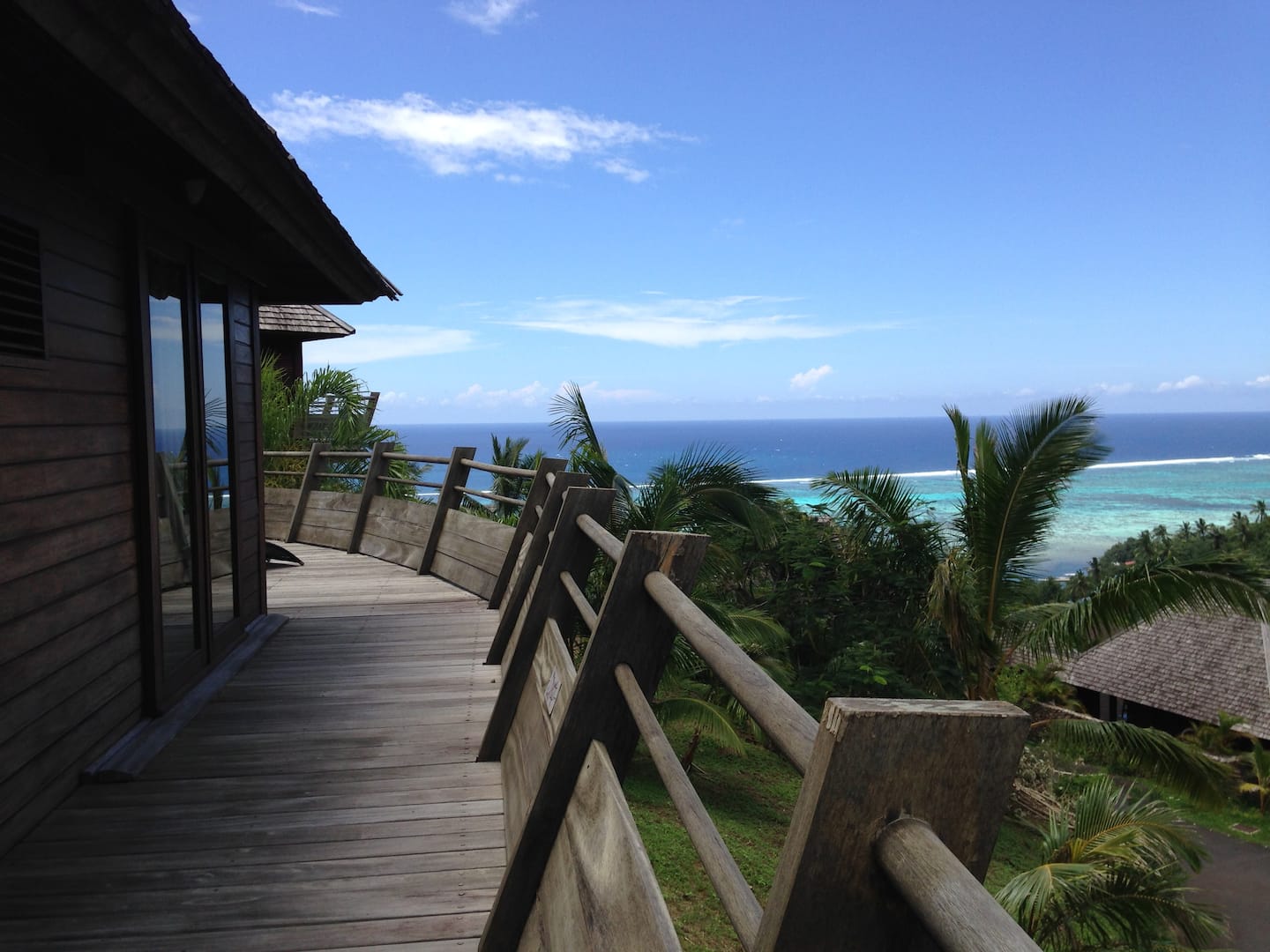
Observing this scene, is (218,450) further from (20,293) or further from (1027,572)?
(1027,572)

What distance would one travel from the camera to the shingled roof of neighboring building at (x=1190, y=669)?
25.8 m

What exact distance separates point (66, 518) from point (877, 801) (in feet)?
11.2

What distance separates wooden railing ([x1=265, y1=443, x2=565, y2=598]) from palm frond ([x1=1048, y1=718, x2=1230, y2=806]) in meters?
6.82

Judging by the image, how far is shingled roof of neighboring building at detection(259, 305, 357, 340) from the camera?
17.2m

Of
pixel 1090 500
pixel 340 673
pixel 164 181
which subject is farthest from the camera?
pixel 1090 500

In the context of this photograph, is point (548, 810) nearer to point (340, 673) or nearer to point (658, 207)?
point (340, 673)

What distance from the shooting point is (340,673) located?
5.43 meters

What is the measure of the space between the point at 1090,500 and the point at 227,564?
376ft

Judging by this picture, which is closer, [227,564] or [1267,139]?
[227,564]

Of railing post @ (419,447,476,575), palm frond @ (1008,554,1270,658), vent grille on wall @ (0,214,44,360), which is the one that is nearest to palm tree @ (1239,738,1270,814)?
palm frond @ (1008,554,1270,658)

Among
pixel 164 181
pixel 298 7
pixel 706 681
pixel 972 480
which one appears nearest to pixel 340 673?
pixel 164 181

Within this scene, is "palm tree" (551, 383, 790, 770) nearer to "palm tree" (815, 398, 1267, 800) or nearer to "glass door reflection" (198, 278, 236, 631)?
"palm tree" (815, 398, 1267, 800)

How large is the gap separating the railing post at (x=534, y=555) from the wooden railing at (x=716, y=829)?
1.47 metres

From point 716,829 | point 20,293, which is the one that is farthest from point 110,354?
point 716,829
